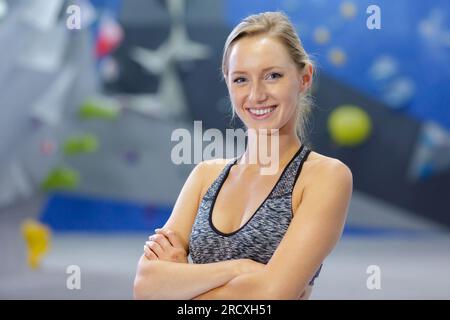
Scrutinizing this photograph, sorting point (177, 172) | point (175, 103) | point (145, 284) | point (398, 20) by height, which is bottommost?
point (145, 284)

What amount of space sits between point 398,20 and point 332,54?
0.72 meters

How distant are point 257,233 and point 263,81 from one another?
0.33 meters

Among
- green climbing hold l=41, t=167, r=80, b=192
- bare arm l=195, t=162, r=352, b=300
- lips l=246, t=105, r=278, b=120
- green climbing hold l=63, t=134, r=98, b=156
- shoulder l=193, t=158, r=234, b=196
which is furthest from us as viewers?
green climbing hold l=63, t=134, r=98, b=156

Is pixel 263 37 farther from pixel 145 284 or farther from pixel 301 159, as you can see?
pixel 145 284

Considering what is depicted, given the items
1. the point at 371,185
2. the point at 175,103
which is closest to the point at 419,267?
the point at 371,185

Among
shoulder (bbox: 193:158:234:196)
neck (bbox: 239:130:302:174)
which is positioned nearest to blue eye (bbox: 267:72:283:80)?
neck (bbox: 239:130:302:174)

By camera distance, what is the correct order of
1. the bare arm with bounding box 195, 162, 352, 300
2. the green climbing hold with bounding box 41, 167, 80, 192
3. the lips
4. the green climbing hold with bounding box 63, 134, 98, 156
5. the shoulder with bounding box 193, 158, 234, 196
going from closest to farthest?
1. the bare arm with bounding box 195, 162, 352, 300
2. the lips
3. the shoulder with bounding box 193, 158, 234, 196
4. the green climbing hold with bounding box 41, 167, 80, 192
5. the green climbing hold with bounding box 63, 134, 98, 156

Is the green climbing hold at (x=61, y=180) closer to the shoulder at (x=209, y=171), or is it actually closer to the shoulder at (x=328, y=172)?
the shoulder at (x=209, y=171)

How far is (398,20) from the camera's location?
7113mm

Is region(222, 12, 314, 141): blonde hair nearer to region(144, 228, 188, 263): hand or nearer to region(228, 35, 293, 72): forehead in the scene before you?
region(228, 35, 293, 72): forehead

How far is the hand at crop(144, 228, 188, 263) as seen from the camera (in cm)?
165

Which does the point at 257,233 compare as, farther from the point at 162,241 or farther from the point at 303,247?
the point at 162,241

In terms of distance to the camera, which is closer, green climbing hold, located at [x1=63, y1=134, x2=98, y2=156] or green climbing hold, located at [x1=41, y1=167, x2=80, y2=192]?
green climbing hold, located at [x1=41, y1=167, x2=80, y2=192]

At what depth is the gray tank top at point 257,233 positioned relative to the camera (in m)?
1.51
